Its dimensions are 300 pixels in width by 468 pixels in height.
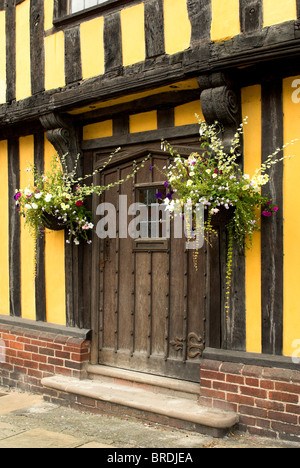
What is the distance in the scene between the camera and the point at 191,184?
3934 millimetres

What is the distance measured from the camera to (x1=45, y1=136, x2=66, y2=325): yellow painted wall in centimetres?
561

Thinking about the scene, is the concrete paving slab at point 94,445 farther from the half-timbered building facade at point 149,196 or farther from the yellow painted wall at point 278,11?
the yellow painted wall at point 278,11

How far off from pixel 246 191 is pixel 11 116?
10.6 ft

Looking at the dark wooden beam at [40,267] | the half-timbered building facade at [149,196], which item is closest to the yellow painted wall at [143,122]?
the half-timbered building facade at [149,196]

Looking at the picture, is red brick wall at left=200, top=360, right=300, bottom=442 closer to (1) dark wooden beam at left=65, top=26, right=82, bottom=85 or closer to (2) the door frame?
(2) the door frame

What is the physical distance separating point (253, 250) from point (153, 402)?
1641 millimetres

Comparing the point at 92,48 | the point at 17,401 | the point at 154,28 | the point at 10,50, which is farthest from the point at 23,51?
the point at 17,401

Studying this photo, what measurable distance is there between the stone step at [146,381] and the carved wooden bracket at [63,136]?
2174mm

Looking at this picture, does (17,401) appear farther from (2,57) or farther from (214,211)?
(2,57)

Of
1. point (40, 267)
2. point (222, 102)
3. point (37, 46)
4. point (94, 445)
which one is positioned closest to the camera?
point (94, 445)

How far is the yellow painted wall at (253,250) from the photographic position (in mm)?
4109

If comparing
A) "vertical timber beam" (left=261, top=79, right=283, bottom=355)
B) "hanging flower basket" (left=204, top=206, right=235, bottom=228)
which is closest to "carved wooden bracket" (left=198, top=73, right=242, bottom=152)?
"vertical timber beam" (left=261, top=79, right=283, bottom=355)

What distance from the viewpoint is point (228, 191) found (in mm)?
3859
